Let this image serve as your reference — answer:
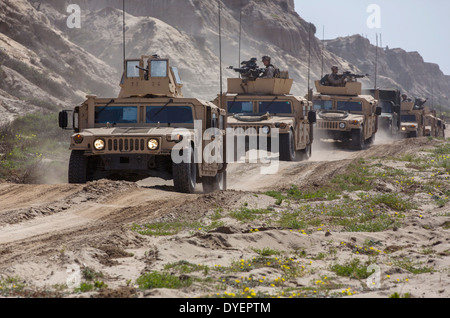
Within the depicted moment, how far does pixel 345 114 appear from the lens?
23719mm

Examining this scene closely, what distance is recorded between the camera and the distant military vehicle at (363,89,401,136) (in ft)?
97.7

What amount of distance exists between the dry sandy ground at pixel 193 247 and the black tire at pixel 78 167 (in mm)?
486

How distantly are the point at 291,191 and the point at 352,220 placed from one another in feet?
9.33

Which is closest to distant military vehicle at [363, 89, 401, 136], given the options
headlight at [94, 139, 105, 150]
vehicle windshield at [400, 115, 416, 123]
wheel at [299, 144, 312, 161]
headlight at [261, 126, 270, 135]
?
vehicle windshield at [400, 115, 416, 123]

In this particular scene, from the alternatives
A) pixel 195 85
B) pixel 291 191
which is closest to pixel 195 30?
pixel 195 85

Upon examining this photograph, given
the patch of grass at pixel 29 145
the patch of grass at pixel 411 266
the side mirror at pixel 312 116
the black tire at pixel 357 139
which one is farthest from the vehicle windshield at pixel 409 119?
the patch of grass at pixel 411 266

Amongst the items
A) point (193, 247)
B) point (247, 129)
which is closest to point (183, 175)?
point (193, 247)

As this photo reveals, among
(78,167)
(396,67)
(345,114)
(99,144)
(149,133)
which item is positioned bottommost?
(78,167)

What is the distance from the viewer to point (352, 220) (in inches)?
355

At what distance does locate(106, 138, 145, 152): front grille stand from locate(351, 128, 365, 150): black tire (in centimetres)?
1358

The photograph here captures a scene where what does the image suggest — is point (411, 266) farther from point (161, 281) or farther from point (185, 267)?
point (161, 281)

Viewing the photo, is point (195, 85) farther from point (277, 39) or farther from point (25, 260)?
point (25, 260)

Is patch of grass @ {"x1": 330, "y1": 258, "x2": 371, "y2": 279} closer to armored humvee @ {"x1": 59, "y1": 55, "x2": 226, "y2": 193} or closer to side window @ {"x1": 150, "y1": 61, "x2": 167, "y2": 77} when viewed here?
armored humvee @ {"x1": 59, "y1": 55, "x2": 226, "y2": 193}

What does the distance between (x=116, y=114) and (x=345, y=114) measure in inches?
512
